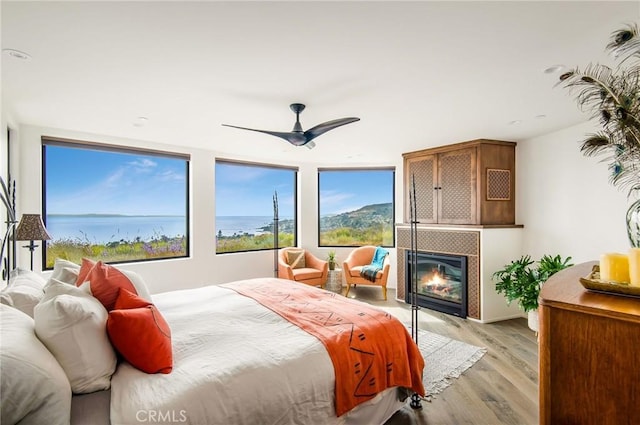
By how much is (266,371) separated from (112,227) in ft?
13.0

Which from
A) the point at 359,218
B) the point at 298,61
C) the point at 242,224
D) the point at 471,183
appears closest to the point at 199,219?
the point at 242,224

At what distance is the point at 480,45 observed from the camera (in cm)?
191

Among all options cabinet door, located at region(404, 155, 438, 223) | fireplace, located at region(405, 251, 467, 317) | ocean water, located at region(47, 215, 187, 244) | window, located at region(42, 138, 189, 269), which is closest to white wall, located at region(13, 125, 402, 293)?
window, located at region(42, 138, 189, 269)

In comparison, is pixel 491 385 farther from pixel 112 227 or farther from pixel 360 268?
pixel 112 227

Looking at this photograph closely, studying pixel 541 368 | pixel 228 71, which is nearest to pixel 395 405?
pixel 541 368

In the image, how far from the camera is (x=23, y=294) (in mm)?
1653

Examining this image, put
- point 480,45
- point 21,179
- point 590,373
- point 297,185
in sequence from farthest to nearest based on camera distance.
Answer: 1. point 297,185
2. point 21,179
3. point 480,45
4. point 590,373

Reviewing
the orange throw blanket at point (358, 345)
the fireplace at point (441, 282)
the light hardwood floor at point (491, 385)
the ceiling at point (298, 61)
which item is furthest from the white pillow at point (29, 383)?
the fireplace at point (441, 282)

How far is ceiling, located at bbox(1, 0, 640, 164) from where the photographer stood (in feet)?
5.33

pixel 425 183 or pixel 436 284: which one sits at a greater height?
pixel 425 183

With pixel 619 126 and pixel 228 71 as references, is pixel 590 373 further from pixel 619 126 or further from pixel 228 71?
pixel 228 71

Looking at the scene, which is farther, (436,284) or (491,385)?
(436,284)

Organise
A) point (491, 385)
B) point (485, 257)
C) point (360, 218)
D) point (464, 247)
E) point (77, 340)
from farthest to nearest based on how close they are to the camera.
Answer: point (360, 218), point (464, 247), point (485, 257), point (491, 385), point (77, 340)

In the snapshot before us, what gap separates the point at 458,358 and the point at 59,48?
160 inches
